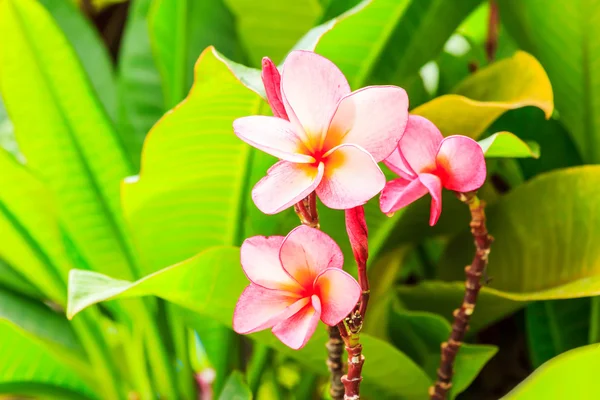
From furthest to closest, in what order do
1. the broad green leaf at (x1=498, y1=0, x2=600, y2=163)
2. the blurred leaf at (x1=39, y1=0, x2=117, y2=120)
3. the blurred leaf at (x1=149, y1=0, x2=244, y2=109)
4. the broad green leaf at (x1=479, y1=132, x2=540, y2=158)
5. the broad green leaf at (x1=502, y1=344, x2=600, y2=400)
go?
the blurred leaf at (x1=39, y1=0, x2=117, y2=120)
the blurred leaf at (x1=149, y1=0, x2=244, y2=109)
the broad green leaf at (x1=498, y1=0, x2=600, y2=163)
the broad green leaf at (x1=479, y1=132, x2=540, y2=158)
the broad green leaf at (x1=502, y1=344, x2=600, y2=400)

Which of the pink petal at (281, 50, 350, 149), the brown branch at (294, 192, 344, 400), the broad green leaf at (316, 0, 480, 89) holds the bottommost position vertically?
the brown branch at (294, 192, 344, 400)

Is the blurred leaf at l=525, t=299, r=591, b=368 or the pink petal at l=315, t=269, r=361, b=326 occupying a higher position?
the pink petal at l=315, t=269, r=361, b=326

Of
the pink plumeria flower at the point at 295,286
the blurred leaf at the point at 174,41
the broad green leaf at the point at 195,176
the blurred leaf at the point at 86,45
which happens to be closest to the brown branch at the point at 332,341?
the pink plumeria flower at the point at 295,286

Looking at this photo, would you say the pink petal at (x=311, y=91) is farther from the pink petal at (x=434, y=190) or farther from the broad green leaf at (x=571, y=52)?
the broad green leaf at (x=571, y=52)

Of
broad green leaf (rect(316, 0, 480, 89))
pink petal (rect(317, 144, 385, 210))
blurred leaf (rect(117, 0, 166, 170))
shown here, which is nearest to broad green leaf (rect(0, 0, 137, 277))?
blurred leaf (rect(117, 0, 166, 170))

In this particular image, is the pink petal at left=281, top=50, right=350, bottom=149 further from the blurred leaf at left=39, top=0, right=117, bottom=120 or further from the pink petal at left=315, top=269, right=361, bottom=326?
the blurred leaf at left=39, top=0, right=117, bottom=120

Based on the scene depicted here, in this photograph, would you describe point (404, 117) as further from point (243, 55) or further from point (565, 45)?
point (243, 55)

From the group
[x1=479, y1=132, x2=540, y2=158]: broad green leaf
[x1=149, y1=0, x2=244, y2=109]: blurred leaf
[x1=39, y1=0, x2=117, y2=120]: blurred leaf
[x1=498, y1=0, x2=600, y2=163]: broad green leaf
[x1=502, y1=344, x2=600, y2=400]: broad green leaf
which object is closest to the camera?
[x1=502, y1=344, x2=600, y2=400]: broad green leaf
